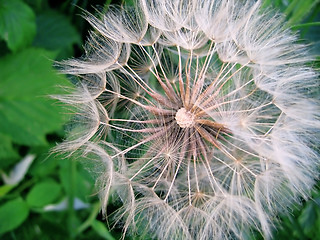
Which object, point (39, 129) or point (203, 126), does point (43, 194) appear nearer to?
point (39, 129)

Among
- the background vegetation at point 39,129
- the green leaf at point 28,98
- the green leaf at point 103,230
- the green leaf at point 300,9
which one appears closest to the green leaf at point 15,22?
the background vegetation at point 39,129

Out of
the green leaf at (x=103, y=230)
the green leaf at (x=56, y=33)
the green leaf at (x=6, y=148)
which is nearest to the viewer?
the green leaf at (x=103, y=230)

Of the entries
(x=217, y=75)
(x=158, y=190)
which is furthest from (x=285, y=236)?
(x=217, y=75)

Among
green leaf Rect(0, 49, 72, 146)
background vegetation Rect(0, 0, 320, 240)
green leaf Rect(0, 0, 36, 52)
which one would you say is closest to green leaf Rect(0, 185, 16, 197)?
background vegetation Rect(0, 0, 320, 240)

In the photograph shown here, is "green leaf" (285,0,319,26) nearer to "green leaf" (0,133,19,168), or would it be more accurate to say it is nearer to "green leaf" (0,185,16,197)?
"green leaf" (0,133,19,168)

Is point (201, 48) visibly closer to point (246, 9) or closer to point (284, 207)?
point (246, 9)

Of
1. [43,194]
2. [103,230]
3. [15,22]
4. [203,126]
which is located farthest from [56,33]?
[203,126]

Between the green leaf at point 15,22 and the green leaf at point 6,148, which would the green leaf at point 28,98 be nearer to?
the green leaf at point 6,148

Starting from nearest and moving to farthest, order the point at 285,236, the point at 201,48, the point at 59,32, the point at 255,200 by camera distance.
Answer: the point at 255,200, the point at 201,48, the point at 285,236, the point at 59,32
